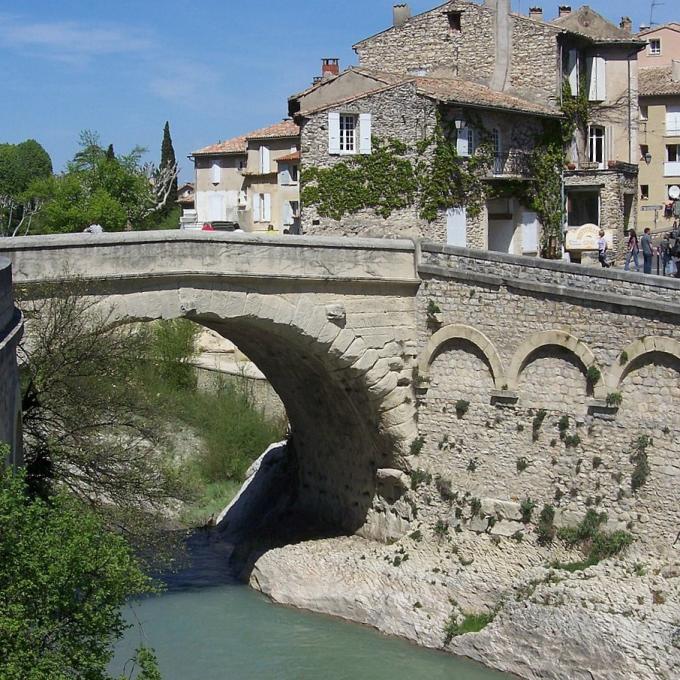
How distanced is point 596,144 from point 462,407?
1630cm

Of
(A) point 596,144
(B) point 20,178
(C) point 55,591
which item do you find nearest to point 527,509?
(C) point 55,591

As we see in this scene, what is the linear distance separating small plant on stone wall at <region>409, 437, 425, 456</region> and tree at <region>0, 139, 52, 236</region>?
42.6 metres

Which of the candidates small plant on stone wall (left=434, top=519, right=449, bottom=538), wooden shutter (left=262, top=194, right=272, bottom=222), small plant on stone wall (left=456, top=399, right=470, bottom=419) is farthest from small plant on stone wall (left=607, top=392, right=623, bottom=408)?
wooden shutter (left=262, top=194, right=272, bottom=222)

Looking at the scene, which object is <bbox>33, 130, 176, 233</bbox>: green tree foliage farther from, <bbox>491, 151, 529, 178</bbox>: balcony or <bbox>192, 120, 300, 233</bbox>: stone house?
<bbox>491, 151, 529, 178</bbox>: balcony

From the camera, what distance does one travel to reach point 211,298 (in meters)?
20.1

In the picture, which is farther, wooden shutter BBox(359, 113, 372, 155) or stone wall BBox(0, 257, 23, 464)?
wooden shutter BBox(359, 113, 372, 155)

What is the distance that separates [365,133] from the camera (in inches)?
1175

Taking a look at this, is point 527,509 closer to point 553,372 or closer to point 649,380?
point 553,372

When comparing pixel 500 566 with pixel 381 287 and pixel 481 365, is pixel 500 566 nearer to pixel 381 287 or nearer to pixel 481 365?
pixel 481 365

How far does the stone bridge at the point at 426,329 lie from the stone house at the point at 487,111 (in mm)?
7556

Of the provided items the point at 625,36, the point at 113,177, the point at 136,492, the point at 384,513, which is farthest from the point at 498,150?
the point at 113,177

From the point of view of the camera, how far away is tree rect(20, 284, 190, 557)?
18.6 metres

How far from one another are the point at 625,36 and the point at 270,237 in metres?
20.3

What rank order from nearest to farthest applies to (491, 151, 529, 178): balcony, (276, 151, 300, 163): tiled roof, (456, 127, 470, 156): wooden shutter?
(456, 127, 470, 156): wooden shutter → (491, 151, 529, 178): balcony → (276, 151, 300, 163): tiled roof
